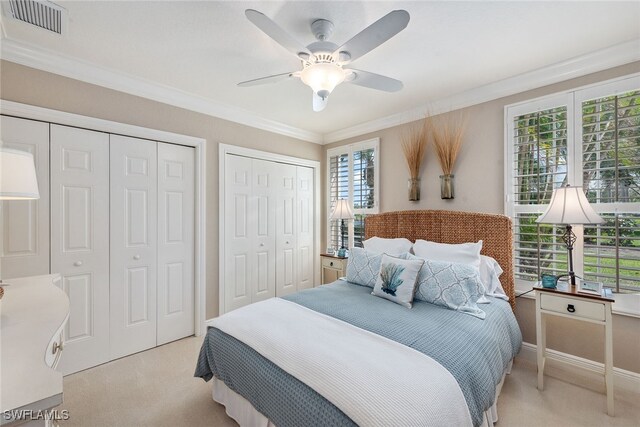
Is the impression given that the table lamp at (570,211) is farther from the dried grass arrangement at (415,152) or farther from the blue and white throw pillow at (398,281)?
the dried grass arrangement at (415,152)

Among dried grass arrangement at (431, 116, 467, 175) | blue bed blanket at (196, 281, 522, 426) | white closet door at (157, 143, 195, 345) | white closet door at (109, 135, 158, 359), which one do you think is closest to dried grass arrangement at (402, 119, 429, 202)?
dried grass arrangement at (431, 116, 467, 175)

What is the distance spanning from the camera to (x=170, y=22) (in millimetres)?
1854

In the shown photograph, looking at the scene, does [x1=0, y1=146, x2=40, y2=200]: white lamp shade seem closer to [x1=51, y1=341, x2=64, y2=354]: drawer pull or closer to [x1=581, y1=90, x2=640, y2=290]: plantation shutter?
[x1=51, y1=341, x2=64, y2=354]: drawer pull

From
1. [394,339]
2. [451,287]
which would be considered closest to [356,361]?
[394,339]

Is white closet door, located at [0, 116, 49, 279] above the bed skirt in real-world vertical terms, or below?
above

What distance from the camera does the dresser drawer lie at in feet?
11.9

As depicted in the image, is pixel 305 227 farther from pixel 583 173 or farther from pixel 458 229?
pixel 583 173

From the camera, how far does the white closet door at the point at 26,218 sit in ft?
6.92

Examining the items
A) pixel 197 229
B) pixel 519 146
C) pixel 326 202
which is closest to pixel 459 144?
pixel 519 146

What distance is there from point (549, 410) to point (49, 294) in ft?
10.1

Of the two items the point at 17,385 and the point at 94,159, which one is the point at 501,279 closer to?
the point at 17,385

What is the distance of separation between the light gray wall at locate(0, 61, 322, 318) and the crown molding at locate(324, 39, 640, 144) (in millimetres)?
1663

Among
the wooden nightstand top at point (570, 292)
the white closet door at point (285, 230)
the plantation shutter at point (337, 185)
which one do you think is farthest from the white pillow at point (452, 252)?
the white closet door at point (285, 230)

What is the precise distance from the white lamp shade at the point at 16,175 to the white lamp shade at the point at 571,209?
3133 mm
